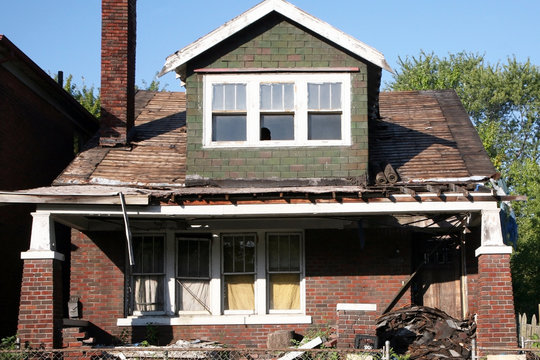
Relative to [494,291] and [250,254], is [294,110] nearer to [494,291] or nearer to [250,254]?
[250,254]

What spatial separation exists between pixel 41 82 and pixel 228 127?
459 cm

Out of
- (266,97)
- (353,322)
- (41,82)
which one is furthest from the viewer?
(41,82)

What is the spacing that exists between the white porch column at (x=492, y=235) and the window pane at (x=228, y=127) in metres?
4.51

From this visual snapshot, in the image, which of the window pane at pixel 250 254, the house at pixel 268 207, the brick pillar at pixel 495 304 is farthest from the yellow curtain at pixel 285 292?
the brick pillar at pixel 495 304

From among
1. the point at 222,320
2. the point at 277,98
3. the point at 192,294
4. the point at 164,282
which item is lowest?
the point at 222,320

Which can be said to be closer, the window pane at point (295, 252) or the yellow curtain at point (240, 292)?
the yellow curtain at point (240, 292)

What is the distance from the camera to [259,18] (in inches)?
581

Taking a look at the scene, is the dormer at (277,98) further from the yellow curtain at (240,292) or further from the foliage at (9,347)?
the foliage at (9,347)

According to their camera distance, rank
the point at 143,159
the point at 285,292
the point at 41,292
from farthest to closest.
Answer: the point at 143,159 < the point at 285,292 < the point at 41,292

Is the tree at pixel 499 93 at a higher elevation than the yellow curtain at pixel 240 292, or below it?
higher

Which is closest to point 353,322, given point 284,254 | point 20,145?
point 284,254

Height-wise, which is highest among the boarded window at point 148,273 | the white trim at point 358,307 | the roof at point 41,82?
the roof at point 41,82

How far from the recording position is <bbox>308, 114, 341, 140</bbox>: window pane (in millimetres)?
14703

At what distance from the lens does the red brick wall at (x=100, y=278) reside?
15180mm
